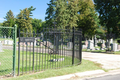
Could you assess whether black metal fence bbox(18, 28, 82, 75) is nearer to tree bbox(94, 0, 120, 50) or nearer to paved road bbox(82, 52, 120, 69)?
paved road bbox(82, 52, 120, 69)

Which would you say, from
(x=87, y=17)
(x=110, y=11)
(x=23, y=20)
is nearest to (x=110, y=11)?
(x=110, y=11)

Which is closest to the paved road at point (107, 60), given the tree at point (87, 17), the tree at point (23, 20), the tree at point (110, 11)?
the tree at point (110, 11)

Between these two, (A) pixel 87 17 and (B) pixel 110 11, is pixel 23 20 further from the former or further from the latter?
(B) pixel 110 11

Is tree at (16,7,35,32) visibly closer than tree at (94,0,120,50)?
No

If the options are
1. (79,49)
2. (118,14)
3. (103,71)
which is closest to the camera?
(103,71)

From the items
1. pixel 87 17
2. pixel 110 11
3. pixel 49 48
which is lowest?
pixel 49 48

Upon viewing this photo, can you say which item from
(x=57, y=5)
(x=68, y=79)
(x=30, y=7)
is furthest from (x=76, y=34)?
(x=30, y=7)

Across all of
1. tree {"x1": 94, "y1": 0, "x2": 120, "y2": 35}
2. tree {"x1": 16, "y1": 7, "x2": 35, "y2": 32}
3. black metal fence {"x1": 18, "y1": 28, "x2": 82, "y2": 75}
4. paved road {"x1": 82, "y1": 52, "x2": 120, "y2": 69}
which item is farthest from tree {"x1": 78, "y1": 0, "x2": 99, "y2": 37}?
black metal fence {"x1": 18, "y1": 28, "x2": 82, "y2": 75}

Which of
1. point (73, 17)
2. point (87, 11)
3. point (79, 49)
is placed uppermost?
point (87, 11)

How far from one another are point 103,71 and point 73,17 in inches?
778

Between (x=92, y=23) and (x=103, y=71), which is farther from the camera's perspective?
(x=92, y=23)

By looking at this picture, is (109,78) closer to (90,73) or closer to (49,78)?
(90,73)

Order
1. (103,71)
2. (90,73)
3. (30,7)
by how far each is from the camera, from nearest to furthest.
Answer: (90,73) < (103,71) < (30,7)

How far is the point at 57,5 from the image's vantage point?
2208cm
